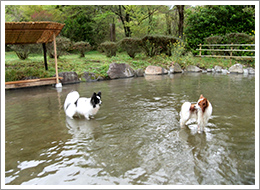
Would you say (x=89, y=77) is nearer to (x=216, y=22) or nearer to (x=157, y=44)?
(x=157, y=44)

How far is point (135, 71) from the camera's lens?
46.1 feet

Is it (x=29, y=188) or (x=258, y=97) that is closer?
(x=29, y=188)

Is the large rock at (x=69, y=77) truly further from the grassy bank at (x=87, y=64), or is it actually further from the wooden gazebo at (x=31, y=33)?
the wooden gazebo at (x=31, y=33)

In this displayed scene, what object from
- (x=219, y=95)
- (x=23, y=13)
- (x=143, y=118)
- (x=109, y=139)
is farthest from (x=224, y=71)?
(x=23, y=13)

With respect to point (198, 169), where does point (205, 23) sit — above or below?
above

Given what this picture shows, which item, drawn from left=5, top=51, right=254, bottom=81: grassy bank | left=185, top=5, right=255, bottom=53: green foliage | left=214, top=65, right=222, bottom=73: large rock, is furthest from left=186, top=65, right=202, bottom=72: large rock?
left=185, top=5, right=255, bottom=53: green foliage

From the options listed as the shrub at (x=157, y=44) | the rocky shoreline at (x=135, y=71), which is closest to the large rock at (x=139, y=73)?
the rocky shoreline at (x=135, y=71)

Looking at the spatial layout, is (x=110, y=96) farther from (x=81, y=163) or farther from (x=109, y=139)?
(x=81, y=163)

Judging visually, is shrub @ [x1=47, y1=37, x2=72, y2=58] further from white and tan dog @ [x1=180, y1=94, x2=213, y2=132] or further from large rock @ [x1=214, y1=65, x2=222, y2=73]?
white and tan dog @ [x1=180, y1=94, x2=213, y2=132]

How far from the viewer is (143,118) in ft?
18.2

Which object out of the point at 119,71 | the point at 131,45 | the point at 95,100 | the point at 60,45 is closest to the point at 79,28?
A: the point at 60,45

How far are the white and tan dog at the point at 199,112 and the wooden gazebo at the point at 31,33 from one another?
7593mm

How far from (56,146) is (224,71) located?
13.7 metres

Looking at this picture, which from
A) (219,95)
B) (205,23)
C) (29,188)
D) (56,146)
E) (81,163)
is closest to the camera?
(29,188)
